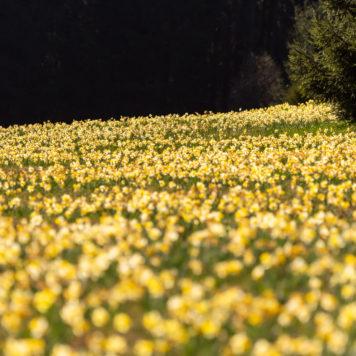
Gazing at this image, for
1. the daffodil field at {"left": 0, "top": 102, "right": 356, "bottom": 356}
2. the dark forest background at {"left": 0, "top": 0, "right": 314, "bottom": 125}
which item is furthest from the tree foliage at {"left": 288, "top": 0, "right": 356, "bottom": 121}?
the dark forest background at {"left": 0, "top": 0, "right": 314, "bottom": 125}

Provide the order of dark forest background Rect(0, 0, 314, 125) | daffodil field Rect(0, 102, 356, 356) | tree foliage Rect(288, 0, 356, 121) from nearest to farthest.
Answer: daffodil field Rect(0, 102, 356, 356) < tree foliage Rect(288, 0, 356, 121) < dark forest background Rect(0, 0, 314, 125)

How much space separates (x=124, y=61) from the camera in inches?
1309

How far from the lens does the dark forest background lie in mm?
31031

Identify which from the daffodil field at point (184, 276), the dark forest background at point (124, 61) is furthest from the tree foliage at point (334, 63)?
the dark forest background at point (124, 61)

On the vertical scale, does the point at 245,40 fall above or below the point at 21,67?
above

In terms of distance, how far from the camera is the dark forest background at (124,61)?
3103 cm

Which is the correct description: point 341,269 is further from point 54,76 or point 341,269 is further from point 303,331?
point 54,76

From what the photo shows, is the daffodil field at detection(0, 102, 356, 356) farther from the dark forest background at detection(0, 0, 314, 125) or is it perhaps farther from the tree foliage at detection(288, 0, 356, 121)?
the dark forest background at detection(0, 0, 314, 125)

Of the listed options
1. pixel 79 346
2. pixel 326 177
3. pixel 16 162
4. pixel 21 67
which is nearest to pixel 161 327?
pixel 79 346

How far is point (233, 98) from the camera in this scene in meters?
34.2

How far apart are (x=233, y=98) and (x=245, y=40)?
6937 millimetres

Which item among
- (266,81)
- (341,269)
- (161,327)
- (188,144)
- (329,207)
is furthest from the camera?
(266,81)

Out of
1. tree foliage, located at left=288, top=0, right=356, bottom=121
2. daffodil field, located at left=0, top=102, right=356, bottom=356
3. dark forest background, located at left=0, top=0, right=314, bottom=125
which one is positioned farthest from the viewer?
dark forest background, located at left=0, top=0, right=314, bottom=125

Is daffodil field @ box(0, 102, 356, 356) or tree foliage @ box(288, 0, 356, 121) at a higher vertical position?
tree foliage @ box(288, 0, 356, 121)
